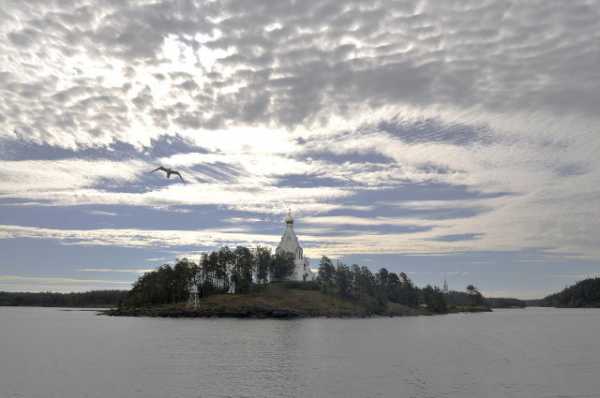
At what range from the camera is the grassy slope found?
537 feet

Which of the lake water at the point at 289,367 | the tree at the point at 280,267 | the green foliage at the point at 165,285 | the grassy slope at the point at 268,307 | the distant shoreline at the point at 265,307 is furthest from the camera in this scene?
the tree at the point at 280,267

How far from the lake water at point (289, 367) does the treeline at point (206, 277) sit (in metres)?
80.1

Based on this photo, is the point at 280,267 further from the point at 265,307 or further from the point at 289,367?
the point at 289,367

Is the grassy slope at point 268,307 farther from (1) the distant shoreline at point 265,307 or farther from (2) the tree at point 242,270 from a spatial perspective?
(2) the tree at point 242,270

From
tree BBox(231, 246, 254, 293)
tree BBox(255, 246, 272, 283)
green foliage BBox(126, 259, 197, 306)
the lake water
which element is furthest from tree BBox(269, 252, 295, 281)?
the lake water

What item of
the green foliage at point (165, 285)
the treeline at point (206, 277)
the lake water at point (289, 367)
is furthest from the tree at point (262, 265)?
the lake water at point (289, 367)

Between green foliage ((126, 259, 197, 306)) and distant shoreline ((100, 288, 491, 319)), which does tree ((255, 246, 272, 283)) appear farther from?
green foliage ((126, 259, 197, 306))

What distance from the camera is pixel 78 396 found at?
4509 cm

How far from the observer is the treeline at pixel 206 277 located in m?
180

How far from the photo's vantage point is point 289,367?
6166cm

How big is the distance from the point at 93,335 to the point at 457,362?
72.7 m

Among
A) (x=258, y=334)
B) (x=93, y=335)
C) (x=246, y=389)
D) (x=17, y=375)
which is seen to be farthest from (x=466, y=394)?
(x=93, y=335)

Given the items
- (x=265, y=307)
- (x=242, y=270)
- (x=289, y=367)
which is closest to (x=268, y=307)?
(x=265, y=307)

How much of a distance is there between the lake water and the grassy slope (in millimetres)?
64320
